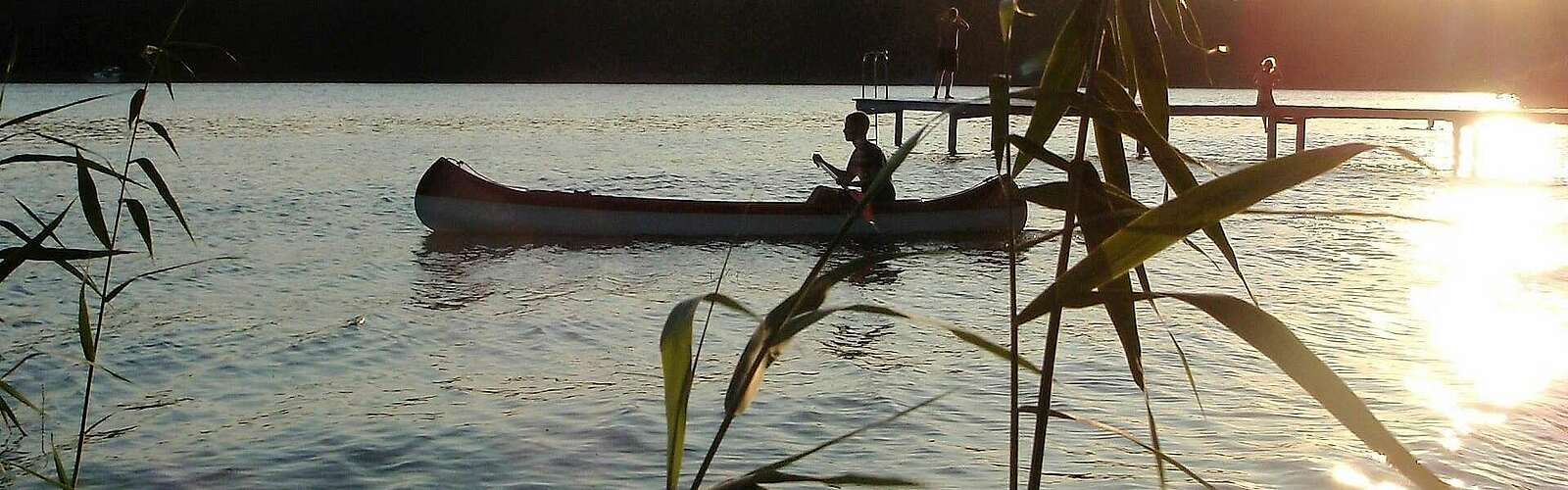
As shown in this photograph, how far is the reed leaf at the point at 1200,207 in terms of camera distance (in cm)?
123

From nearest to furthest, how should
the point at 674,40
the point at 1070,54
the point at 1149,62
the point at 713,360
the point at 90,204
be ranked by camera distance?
the point at 1070,54 → the point at 1149,62 → the point at 90,204 → the point at 713,360 → the point at 674,40

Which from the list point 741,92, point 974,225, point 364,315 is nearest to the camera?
point 364,315

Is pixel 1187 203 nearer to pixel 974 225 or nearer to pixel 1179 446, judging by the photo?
pixel 1179 446

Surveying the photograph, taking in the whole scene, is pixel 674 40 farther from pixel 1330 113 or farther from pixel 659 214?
pixel 659 214

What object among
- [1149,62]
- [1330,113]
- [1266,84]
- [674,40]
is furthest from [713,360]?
[674,40]

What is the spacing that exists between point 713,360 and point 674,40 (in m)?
80.9

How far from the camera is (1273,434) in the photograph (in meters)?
6.54

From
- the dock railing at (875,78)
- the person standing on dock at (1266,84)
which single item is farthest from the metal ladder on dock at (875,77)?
the person standing on dock at (1266,84)

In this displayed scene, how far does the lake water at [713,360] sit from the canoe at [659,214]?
212 millimetres

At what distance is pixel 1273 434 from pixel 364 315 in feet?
19.3

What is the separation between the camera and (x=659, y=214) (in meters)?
13.5

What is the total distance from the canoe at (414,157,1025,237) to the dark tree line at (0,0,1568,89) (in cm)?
6030

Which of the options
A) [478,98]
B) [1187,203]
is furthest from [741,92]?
[1187,203]

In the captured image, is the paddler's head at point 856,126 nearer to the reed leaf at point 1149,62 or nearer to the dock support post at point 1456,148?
the reed leaf at point 1149,62
